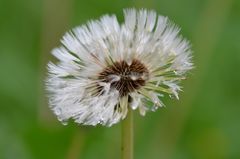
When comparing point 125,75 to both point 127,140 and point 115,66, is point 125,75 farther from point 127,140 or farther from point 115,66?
point 127,140

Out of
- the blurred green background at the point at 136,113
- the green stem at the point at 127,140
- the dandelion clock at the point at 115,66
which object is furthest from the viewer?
the blurred green background at the point at 136,113

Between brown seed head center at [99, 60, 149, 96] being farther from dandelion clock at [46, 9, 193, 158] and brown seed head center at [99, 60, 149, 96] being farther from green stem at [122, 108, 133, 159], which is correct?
green stem at [122, 108, 133, 159]

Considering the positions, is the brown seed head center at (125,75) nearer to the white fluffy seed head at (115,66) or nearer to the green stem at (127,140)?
the white fluffy seed head at (115,66)

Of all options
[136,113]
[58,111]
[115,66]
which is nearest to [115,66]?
[115,66]

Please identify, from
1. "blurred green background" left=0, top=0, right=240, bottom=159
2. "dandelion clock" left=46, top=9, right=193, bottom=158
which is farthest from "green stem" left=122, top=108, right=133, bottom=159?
"blurred green background" left=0, top=0, right=240, bottom=159

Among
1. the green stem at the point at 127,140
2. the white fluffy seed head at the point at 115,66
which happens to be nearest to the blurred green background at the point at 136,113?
the white fluffy seed head at the point at 115,66
